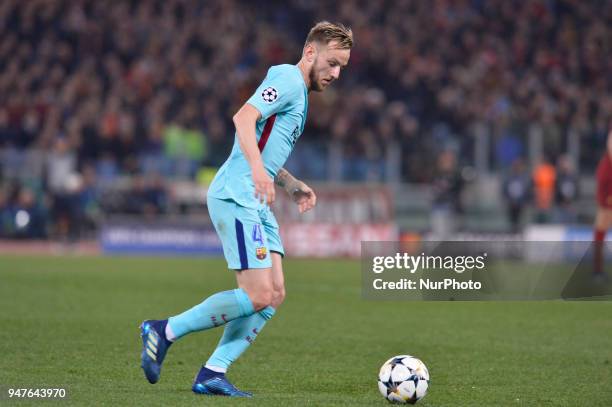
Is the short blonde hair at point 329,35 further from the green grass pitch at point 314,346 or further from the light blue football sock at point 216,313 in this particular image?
the green grass pitch at point 314,346

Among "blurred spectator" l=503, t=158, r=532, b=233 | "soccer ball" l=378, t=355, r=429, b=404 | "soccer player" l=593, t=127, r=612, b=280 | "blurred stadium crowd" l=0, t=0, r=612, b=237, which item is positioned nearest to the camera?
"soccer ball" l=378, t=355, r=429, b=404

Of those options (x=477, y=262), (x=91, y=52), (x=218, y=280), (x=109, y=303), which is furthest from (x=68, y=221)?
(x=477, y=262)

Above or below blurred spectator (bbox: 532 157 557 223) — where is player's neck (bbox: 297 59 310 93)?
below

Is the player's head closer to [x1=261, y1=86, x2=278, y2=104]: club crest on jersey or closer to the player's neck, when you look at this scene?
the player's neck

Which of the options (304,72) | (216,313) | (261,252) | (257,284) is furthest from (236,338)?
(304,72)

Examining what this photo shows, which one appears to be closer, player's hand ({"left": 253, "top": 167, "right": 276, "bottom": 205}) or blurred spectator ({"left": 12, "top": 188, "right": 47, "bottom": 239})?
player's hand ({"left": 253, "top": 167, "right": 276, "bottom": 205})

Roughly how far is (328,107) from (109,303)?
12849 millimetres

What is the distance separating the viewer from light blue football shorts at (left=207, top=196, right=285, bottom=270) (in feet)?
20.7

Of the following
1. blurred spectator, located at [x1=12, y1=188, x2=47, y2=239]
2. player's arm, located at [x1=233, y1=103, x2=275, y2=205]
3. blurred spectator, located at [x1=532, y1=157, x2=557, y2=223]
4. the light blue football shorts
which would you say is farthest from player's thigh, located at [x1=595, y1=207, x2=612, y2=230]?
blurred spectator, located at [x1=12, y1=188, x2=47, y2=239]

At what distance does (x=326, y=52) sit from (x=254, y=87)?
18516 mm

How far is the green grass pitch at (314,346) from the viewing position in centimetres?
685

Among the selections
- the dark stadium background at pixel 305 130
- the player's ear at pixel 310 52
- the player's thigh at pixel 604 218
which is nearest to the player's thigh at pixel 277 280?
the player's ear at pixel 310 52

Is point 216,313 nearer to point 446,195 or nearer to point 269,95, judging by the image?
point 269,95

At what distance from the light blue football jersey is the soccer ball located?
1.24 meters
